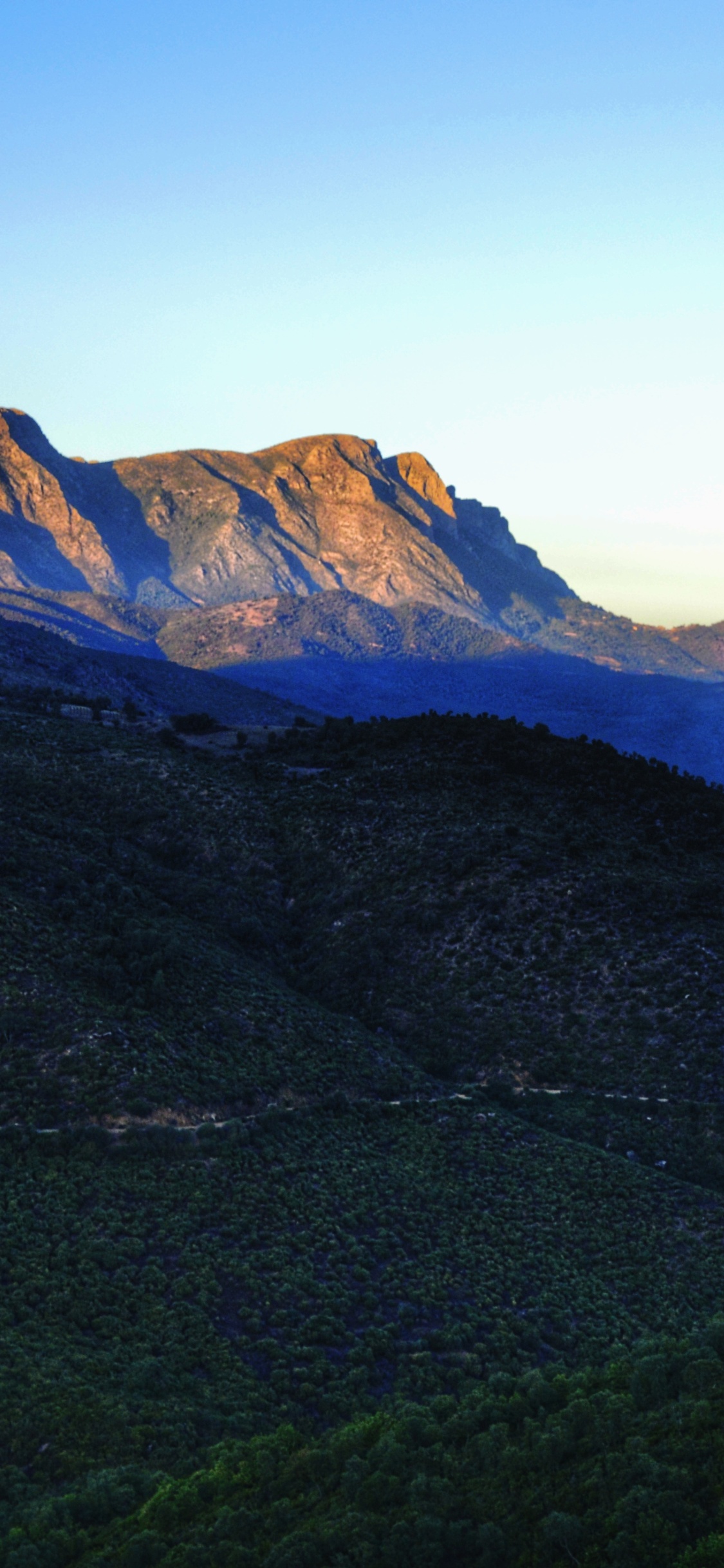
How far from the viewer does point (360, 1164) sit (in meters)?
29.8

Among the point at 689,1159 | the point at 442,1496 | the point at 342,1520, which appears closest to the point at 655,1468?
the point at 442,1496

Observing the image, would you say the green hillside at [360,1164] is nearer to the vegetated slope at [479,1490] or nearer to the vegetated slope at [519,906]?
the vegetated slope at [479,1490]

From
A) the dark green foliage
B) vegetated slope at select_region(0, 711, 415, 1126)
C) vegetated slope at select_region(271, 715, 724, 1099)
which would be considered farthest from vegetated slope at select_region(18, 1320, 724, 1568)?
the dark green foliage

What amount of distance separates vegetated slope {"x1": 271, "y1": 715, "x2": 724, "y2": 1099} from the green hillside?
0.58 ft

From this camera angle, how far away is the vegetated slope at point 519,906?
38.9 metres

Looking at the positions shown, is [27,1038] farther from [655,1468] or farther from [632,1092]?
[655,1468]

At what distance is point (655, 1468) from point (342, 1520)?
4304 millimetres

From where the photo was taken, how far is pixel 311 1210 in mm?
26797

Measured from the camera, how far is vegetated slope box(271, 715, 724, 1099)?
128ft

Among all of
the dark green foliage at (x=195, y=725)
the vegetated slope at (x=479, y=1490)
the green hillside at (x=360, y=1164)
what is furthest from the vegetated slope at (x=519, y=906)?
the vegetated slope at (x=479, y=1490)

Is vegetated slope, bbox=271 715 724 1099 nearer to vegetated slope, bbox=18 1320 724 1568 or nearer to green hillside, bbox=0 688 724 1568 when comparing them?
green hillside, bbox=0 688 724 1568

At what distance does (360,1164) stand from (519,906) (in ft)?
62.0

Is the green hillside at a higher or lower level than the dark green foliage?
lower

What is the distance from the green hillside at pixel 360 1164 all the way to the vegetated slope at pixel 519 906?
0.18 metres
